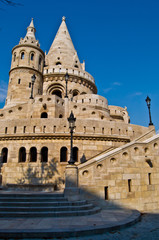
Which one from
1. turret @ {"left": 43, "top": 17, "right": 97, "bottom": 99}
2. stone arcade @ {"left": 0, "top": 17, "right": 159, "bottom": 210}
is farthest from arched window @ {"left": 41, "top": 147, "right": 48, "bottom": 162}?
turret @ {"left": 43, "top": 17, "right": 97, "bottom": 99}

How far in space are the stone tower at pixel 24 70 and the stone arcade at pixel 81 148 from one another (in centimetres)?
13

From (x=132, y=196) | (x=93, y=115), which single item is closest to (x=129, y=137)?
(x=93, y=115)

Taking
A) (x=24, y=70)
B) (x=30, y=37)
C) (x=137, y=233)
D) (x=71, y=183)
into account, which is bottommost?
(x=137, y=233)

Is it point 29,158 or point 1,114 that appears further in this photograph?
point 1,114

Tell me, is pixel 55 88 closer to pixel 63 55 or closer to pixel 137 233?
pixel 63 55

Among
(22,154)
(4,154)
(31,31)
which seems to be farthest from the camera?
(31,31)

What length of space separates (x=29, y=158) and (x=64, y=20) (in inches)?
1541

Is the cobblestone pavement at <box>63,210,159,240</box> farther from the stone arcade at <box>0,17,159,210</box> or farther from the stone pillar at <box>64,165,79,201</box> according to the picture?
the stone pillar at <box>64,165,79,201</box>

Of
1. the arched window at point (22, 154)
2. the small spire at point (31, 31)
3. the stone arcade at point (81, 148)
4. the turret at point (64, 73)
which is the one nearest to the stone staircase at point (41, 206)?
Answer: the stone arcade at point (81, 148)

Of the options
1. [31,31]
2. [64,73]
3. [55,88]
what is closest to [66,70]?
[64,73]

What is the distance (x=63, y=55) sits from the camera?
33500mm

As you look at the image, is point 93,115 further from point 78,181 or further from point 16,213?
point 16,213

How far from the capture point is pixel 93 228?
614cm

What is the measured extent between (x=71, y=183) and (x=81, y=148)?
5.25m
